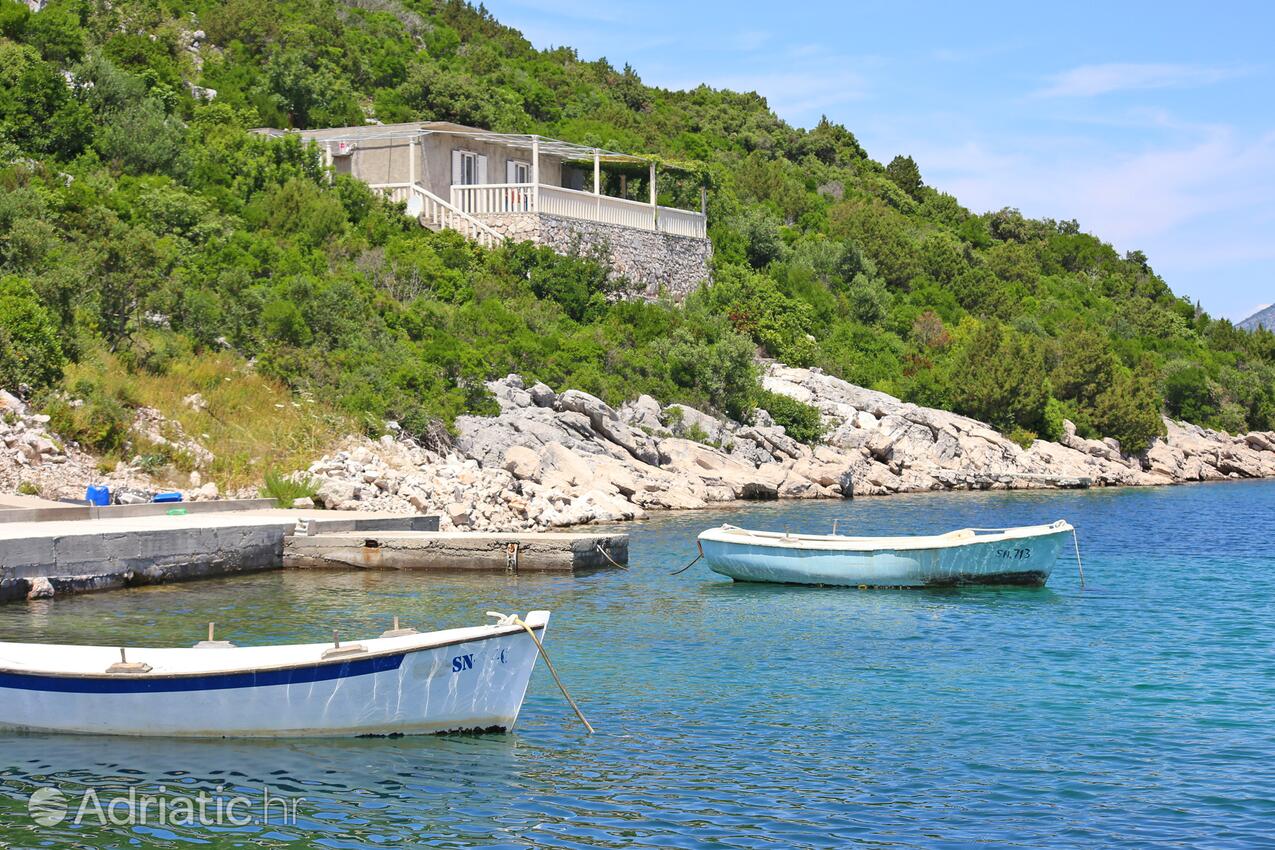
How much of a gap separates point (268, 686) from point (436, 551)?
36.9 feet

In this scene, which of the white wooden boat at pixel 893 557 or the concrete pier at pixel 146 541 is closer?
the concrete pier at pixel 146 541

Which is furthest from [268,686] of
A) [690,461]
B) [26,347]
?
[690,461]

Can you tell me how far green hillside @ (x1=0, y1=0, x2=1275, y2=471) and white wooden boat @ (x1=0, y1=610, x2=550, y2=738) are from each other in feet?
44.6

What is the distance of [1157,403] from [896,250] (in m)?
14.7

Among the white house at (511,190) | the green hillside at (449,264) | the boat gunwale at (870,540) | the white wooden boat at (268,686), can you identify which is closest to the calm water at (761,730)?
the white wooden boat at (268,686)

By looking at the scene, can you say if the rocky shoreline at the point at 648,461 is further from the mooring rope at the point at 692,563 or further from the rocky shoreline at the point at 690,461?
the mooring rope at the point at 692,563

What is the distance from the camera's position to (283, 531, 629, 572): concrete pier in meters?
22.3

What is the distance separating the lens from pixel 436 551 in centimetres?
2255

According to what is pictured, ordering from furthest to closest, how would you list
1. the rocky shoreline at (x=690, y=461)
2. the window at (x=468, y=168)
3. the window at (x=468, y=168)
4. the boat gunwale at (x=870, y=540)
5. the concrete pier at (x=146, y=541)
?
the window at (x=468, y=168) → the window at (x=468, y=168) → the rocky shoreline at (x=690, y=461) → the boat gunwale at (x=870, y=540) → the concrete pier at (x=146, y=541)

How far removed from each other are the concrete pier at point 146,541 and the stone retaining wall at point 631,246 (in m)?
20.7

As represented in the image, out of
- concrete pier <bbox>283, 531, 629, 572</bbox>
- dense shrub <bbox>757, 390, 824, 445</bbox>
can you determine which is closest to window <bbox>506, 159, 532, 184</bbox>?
dense shrub <bbox>757, 390, 824, 445</bbox>

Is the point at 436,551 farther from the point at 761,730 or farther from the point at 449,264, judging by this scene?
the point at 449,264

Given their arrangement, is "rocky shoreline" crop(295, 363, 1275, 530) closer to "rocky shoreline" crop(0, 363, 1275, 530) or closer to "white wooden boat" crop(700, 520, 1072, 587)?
"rocky shoreline" crop(0, 363, 1275, 530)

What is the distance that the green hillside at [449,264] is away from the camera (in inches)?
1185
